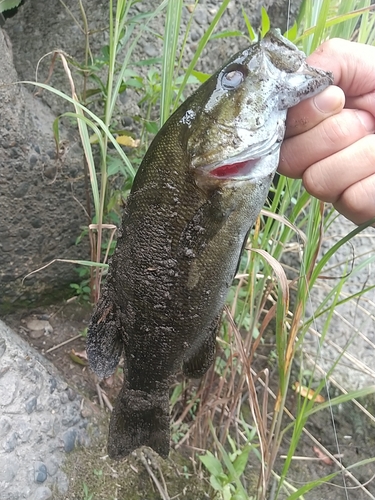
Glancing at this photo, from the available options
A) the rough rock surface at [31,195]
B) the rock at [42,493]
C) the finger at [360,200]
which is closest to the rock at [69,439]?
the rock at [42,493]

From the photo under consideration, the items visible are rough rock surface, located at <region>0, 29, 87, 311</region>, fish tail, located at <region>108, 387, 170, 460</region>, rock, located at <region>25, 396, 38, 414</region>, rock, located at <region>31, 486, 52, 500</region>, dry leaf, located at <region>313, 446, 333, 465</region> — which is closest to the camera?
fish tail, located at <region>108, 387, 170, 460</region>

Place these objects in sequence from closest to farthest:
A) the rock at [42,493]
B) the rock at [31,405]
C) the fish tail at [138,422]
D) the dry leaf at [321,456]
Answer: the fish tail at [138,422]
the rock at [42,493]
the rock at [31,405]
the dry leaf at [321,456]

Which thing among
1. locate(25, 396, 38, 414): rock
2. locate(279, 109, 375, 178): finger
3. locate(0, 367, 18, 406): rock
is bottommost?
locate(25, 396, 38, 414): rock

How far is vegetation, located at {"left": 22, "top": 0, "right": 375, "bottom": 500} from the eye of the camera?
1078mm

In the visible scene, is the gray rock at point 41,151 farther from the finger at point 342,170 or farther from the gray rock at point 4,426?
the finger at point 342,170

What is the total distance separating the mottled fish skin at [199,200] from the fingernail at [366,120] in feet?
0.40

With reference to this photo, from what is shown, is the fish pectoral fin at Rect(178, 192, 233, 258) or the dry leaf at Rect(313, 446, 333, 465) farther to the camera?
the dry leaf at Rect(313, 446, 333, 465)

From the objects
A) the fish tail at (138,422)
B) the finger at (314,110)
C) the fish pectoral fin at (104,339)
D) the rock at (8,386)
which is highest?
the finger at (314,110)

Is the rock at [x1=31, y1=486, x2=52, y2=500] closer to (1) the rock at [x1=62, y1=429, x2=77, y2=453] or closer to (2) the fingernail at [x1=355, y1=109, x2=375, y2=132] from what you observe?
(1) the rock at [x1=62, y1=429, x2=77, y2=453]

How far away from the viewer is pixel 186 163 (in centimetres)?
86

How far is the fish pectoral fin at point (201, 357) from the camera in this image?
43.4 inches

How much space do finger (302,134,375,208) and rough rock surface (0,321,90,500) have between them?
1.09 m

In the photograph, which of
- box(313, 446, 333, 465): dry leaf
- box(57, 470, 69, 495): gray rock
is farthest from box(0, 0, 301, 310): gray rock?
box(313, 446, 333, 465): dry leaf

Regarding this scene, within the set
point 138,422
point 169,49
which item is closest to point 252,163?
point 169,49
